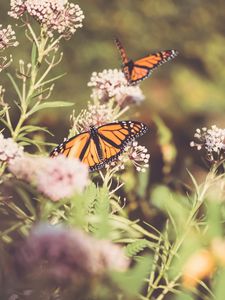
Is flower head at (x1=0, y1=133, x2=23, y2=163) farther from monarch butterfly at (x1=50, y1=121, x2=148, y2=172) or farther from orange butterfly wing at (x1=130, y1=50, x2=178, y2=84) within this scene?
orange butterfly wing at (x1=130, y1=50, x2=178, y2=84)

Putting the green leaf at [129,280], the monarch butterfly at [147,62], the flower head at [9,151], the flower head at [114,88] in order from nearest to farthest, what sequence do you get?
the green leaf at [129,280]
the flower head at [9,151]
the flower head at [114,88]
the monarch butterfly at [147,62]

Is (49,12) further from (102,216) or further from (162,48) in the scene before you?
(162,48)

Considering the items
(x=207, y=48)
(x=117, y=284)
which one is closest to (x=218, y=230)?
(x=117, y=284)

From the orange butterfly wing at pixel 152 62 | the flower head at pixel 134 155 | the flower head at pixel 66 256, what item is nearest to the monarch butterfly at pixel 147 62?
the orange butterfly wing at pixel 152 62

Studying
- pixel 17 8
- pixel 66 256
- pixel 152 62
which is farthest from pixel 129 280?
pixel 152 62

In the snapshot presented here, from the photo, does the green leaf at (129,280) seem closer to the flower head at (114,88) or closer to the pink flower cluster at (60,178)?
the pink flower cluster at (60,178)
